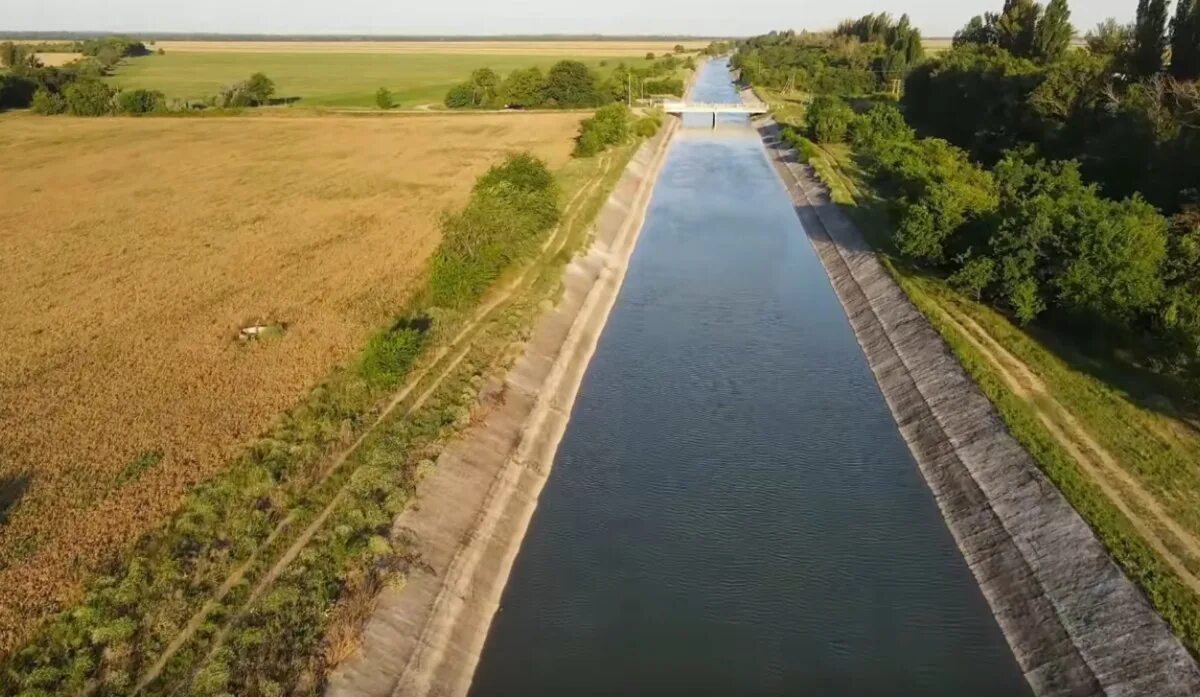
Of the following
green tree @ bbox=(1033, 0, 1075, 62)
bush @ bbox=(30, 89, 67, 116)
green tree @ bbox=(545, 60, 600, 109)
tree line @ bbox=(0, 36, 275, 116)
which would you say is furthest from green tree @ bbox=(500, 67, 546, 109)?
green tree @ bbox=(1033, 0, 1075, 62)

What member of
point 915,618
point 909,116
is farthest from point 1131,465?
point 909,116

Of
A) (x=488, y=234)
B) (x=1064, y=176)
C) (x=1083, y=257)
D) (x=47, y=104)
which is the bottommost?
(x=488, y=234)

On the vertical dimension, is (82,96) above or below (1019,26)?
below

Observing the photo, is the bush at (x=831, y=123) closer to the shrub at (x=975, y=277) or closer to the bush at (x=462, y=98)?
the shrub at (x=975, y=277)

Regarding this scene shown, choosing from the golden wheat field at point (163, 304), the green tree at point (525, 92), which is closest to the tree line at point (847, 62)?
the green tree at point (525, 92)

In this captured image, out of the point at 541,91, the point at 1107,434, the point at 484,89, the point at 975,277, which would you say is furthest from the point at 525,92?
the point at 1107,434

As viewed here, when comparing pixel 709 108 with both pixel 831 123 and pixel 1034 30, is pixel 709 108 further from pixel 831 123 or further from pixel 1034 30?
pixel 1034 30
